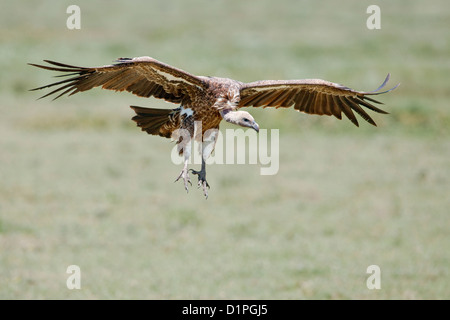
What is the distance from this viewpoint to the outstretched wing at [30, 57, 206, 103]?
581 centimetres

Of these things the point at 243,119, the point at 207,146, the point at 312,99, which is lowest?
the point at 207,146

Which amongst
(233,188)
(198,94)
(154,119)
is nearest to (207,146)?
(198,94)

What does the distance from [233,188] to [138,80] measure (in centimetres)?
1033

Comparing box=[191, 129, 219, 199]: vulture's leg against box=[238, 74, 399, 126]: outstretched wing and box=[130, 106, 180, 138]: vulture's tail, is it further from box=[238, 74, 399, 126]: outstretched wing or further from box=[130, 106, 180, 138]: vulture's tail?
box=[238, 74, 399, 126]: outstretched wing

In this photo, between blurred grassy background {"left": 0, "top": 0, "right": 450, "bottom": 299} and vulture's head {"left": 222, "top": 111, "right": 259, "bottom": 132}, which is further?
blurred grassy background {"left": 0, "top": 0, "right": 450, "bottom": 299}

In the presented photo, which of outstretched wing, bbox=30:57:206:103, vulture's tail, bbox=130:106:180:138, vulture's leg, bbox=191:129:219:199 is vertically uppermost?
outstretched wing, bbox=30:57:206:103

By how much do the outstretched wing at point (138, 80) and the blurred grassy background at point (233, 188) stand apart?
509cm

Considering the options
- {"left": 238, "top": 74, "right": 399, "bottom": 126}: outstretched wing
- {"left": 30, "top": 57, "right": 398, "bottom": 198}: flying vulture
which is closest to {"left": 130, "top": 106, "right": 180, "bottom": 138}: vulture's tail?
{"left": 30, "top": 57, "right": 398, "bottom": 198}: flying vulture

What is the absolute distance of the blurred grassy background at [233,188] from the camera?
11.9 metres

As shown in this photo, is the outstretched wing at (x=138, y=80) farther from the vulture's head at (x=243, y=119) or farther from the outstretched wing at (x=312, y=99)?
the outstretched wing at (x=312, y=99)

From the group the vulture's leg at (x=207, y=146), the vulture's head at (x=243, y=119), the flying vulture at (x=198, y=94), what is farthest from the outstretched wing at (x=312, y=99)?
the vulture's head at (x=243, y=119)

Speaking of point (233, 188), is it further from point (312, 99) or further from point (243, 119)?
point (243, 119)

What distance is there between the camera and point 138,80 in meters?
6.50
